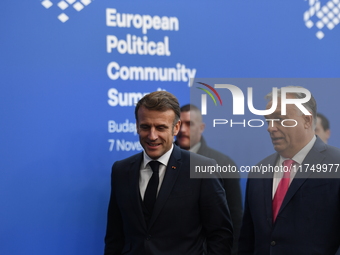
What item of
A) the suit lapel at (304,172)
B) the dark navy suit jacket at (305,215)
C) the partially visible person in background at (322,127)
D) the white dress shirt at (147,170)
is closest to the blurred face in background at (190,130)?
the white dress shirt at (147,170)

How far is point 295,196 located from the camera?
226 centimetres

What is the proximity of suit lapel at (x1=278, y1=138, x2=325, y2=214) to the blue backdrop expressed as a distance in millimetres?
1100

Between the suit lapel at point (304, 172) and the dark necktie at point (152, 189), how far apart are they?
73cm

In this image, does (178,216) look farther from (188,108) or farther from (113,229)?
(188,108)

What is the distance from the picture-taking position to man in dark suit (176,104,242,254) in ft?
11.1

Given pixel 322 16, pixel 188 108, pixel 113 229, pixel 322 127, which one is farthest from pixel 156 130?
pixel 322 16

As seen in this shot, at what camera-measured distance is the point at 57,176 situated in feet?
10.2

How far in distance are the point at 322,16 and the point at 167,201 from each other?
2.37m

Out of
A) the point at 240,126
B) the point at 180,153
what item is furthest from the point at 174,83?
the point at 180,153

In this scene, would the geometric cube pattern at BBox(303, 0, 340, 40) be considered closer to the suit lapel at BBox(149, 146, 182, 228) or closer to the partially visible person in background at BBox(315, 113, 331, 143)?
the partially visible person in background at BBox(315, 113, 331, 143)

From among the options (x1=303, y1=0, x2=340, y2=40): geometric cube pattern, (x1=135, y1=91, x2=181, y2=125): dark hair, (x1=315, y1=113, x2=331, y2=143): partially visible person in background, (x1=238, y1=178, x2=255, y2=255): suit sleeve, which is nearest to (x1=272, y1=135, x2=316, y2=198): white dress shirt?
(x1=238, y1=178, x2=255, y2=255): suit sleeve

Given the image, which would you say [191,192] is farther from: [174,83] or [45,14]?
[45,14]

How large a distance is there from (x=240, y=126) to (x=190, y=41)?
0.81 m

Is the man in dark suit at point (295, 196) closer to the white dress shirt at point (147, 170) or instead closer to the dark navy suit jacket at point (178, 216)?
the dark navy suit jacket at point (178, 216)
